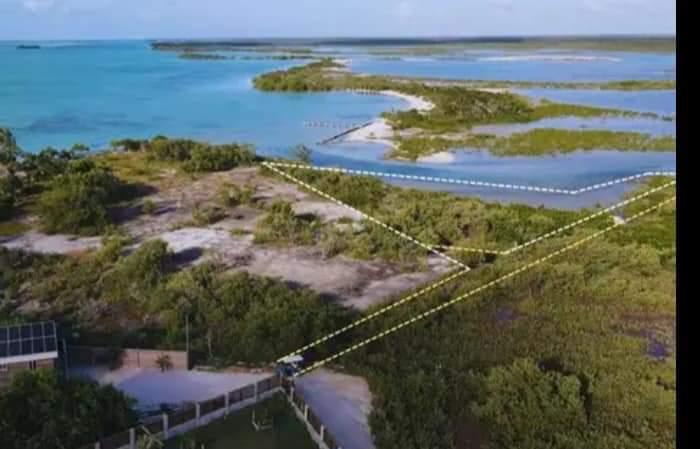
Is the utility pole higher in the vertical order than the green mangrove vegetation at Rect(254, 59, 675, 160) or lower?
lower

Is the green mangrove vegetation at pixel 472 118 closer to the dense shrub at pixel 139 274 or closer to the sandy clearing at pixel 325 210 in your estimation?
the sandy clearing at pixel 325 210

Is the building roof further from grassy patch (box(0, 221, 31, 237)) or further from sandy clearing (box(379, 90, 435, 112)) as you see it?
sandy clearing (box(379, 90, 435, 112))

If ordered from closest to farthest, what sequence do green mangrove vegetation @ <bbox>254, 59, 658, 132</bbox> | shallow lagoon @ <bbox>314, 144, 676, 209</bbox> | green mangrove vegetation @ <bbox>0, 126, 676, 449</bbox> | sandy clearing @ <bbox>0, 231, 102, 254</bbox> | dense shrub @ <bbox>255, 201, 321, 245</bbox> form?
green mangrove vegetation @ <bbox>0, 126, 676, 449</bbox>
sandy clearing @ <bbox>0, 231, 102, 254</bbox>
dense shrub @ <bbox>255, 201, 321, 245</bbox>
shallow lagoon @ <bbox>314, 144, 676, 209</bbox>
green mangrove vegetation @ <bbox>254, 59, 658, 132</bbox>

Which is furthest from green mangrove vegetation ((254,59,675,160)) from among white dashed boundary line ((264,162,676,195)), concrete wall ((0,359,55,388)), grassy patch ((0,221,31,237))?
concrete wall ((0,359,55,388))

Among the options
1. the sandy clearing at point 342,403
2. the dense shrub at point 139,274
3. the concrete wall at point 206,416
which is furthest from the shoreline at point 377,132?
the concrete wall at point 206,416

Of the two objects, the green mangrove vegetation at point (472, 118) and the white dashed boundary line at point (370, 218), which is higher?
the green mangrove vegetation at point (472, 118)

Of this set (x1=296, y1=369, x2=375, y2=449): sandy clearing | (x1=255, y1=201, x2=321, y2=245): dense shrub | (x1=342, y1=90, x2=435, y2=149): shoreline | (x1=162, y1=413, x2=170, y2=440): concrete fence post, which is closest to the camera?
(x1=162, y1=413, x2=170, y2=440): concrete fence post

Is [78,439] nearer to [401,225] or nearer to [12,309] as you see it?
[12,309]
